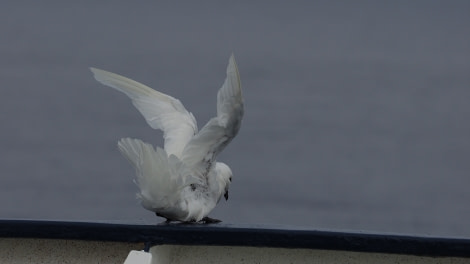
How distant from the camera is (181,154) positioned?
22.0 feet

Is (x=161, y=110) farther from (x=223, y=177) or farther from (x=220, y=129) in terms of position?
(x=220, y=129)

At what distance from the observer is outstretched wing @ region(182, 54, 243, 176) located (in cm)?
609

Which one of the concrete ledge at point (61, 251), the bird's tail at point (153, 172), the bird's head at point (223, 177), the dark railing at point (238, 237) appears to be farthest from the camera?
the bird's head at point (223, 177)

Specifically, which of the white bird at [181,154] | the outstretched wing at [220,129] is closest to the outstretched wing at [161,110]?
the white bird at [181,154]

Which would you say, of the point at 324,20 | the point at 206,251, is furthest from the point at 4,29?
the point at 206,251

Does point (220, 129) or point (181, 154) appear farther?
point (181, 154)

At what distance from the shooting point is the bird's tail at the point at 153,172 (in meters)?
6.05

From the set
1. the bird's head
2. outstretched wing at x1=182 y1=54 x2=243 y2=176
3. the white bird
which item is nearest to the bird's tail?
the white bird

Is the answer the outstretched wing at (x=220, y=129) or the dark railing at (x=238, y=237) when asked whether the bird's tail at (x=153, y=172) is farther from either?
the dark railing at (x=238, y=237)

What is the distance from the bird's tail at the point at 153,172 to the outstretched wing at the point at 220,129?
0.87 ft

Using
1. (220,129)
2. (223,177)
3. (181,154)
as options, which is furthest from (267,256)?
(223,177)

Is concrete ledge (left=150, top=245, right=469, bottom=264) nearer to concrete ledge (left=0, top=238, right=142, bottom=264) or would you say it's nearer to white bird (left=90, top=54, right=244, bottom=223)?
concrete ledge (left=0, top=238, right=142, bottom=264)

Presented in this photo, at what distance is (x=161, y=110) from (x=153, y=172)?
1313 millimetres

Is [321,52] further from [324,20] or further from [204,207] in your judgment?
[204,207]
